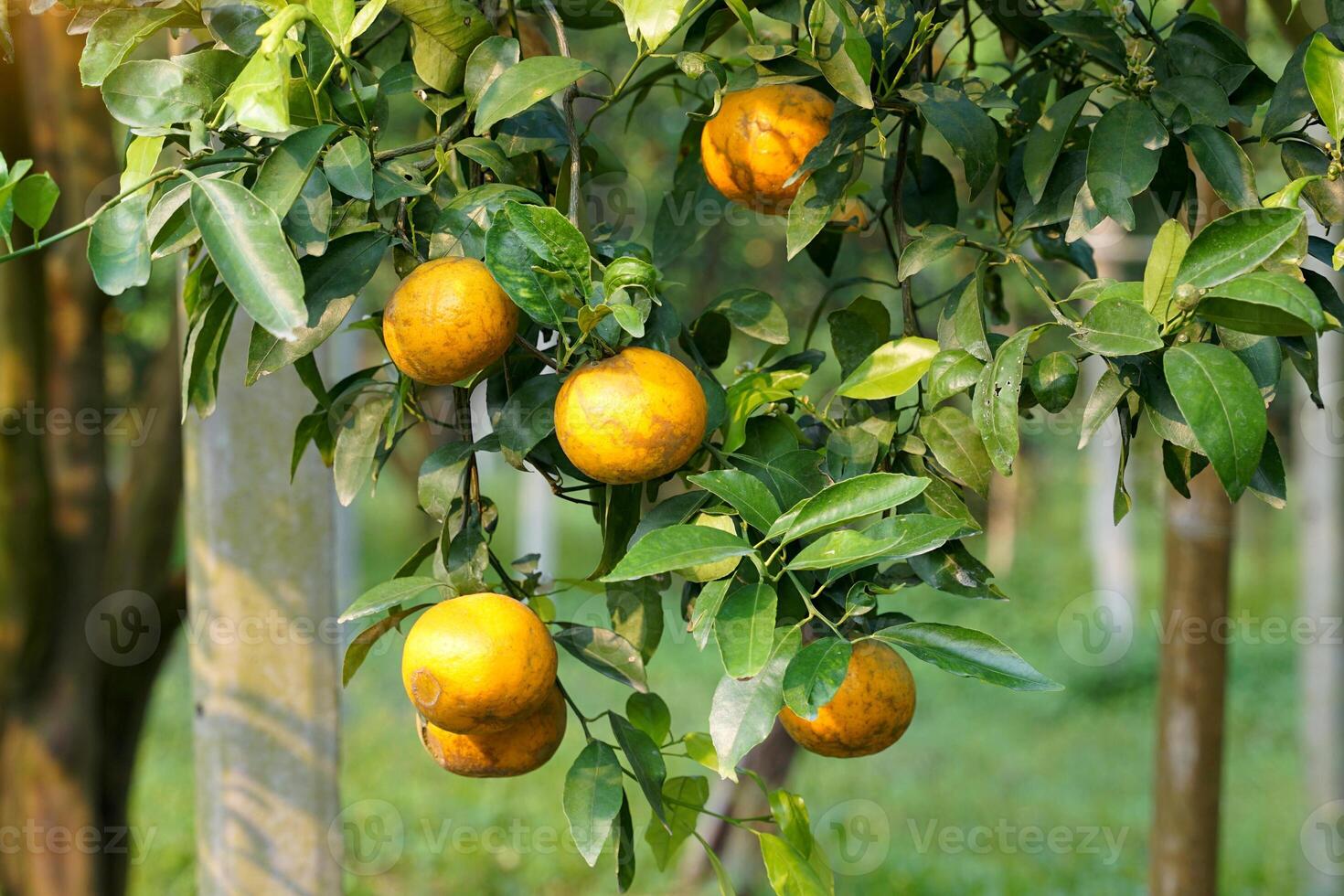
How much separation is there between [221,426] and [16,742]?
1.18 metres

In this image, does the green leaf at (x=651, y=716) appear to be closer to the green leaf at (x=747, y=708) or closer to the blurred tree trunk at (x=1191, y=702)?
the green leaf at (x=747, y=708)

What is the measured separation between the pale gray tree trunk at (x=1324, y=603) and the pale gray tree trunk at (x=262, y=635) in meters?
1.93

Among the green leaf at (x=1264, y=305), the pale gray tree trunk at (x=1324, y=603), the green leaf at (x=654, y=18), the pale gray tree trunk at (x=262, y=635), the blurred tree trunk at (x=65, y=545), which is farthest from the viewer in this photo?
the pale gray tree trunk at (x=1324, y=603)

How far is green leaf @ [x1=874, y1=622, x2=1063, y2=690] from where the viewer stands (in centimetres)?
66

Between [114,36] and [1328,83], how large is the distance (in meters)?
0.78

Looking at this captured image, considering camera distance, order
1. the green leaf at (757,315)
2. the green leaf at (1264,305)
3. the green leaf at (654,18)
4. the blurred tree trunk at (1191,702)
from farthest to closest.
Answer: the blurred tree trunk at (1191,702) < the green leaf at (757,315) < the green leaf at (654,18) < the green leaf at (1264,305)

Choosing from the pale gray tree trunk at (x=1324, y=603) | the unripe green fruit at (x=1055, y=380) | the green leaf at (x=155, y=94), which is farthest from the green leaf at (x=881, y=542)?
the pale gray tree trunk at (x=1324, y=603)

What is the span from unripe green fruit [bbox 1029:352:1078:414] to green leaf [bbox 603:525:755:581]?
0.65 ft

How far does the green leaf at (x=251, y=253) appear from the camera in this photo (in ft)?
1.98

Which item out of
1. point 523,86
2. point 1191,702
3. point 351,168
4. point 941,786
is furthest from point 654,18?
point 941,786

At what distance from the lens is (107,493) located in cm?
221

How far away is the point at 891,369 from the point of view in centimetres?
83

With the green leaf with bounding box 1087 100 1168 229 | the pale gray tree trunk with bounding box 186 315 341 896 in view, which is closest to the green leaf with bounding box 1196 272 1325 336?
the green leaf with bounding box 1087 100 1168 229

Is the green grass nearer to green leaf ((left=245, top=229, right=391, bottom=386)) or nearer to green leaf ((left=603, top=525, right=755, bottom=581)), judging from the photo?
green leaf ((left=245, top=229, right=391, bottom=386))
